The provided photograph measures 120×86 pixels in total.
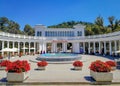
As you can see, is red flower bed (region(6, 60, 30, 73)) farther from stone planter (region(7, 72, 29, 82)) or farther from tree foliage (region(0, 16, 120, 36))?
tree foliage (region(0, 16, 120, 36))

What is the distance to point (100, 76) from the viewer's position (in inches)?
492

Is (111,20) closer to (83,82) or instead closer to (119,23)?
(119,23)

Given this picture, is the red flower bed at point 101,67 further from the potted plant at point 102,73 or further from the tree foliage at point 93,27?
the tree foliage at point 93,27

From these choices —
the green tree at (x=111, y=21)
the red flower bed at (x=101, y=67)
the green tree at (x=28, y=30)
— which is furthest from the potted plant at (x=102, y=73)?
the green tree at (x=28, y=30)

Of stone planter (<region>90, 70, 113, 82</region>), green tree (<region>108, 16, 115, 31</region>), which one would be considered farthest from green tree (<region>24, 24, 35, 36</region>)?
stone planter (<region>90, 70, 113, 82</region>)

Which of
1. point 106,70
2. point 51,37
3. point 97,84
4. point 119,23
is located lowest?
point 97,84

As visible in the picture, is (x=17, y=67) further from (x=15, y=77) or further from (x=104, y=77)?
(x=104, y=77)

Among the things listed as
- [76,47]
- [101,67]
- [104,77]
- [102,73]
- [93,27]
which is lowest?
[104,77]

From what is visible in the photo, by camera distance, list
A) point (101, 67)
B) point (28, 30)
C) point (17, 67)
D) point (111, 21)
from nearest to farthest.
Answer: point (17, 67), point (101, 67), point (111, 21), point (28, 30)

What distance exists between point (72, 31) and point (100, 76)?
5325cm

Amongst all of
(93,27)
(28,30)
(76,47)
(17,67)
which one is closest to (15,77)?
(17,67)

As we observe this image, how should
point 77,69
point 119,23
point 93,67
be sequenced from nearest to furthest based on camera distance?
point 93,67, point 77,69, point 119,23

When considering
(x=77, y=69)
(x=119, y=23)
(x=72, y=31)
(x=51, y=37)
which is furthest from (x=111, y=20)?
(x=77, y=69)

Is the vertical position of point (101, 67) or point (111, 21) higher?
point (111, 21)
